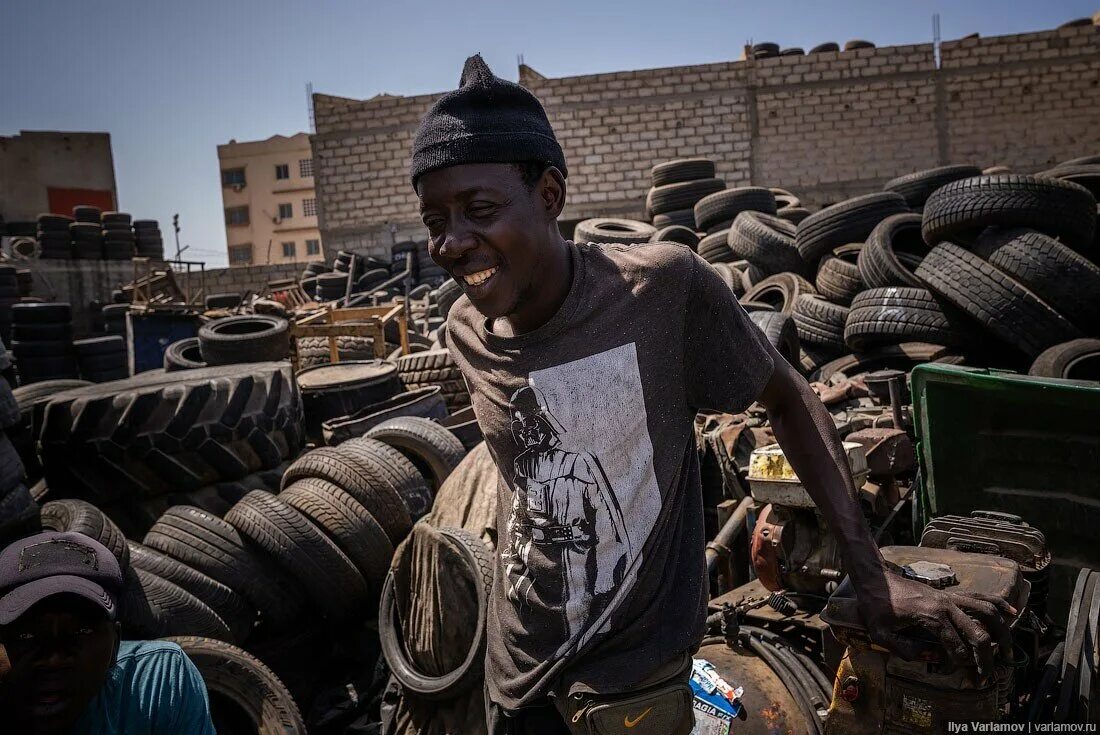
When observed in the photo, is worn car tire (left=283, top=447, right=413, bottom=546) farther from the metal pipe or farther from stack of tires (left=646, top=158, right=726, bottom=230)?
stack of tires (left=646, top=158, right=726, bottom=230)

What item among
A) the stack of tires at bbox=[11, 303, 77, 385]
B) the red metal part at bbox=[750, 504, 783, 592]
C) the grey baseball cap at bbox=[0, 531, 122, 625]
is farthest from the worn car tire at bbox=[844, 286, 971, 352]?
the stack of tires at bbox=[11, 303, 77, 385]

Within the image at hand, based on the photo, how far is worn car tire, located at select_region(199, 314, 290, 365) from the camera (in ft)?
28.6

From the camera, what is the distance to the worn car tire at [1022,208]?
19.5 feet

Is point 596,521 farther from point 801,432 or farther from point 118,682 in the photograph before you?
point 118,682

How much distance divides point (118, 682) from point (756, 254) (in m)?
7.87

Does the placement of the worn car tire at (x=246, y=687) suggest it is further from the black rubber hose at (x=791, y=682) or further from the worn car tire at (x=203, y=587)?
the black rubber hose at (x=791, y=682)


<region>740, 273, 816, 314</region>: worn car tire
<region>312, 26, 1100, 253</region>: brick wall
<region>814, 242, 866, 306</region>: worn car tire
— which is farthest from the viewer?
<region>312, 26, 1100, 253</region>: brick wall

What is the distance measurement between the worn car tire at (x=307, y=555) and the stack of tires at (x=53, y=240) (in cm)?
2181

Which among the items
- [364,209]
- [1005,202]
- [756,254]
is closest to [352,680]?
[1005,202]

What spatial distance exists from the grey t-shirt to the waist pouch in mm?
33

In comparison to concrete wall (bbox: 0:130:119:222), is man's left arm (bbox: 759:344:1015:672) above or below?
below

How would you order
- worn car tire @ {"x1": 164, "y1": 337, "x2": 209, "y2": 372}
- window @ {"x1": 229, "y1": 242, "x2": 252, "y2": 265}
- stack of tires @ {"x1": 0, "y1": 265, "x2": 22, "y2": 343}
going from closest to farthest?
worn car tire @ {"x1": 164, "y1": 337, "x2": 209, "y2": 372} → stack of tires @ {"x1": 0, "y1": 265, "x2": 22, "y2": 343} → window @ {"x1": 229, "y1": 242, "x2": 252, "y2": 265}

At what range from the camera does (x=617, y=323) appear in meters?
1.55

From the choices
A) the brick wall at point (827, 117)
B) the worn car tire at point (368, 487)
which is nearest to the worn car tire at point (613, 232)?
the worn car tire at point (368, 487)
